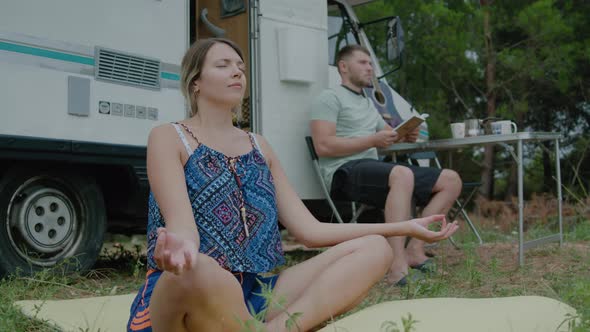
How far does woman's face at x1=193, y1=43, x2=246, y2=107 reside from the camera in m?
2.27

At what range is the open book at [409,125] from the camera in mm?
4211

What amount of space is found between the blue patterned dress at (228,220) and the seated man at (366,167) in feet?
5.23

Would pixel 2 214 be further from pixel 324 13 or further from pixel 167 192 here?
pixel 324 13

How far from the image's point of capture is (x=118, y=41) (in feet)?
13.0

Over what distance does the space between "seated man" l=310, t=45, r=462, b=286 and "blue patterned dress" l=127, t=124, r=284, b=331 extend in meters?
1.59

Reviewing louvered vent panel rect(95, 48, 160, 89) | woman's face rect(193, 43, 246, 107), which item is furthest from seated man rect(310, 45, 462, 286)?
woman's face rect(193, 43, 246, 107)

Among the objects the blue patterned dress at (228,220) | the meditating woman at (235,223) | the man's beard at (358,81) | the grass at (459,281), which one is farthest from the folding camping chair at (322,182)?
the blue patterned dress at (228,220)

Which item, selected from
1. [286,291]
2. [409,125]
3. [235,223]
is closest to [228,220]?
[235,223]

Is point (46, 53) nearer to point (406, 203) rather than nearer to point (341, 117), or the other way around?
point (341, 117)

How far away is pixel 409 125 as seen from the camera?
4273mm

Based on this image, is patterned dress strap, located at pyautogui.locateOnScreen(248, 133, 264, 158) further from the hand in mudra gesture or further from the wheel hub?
the wheel hub

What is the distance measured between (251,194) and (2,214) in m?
1.91

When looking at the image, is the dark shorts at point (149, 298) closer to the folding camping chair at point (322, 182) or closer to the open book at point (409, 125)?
the open book at point (409, 125)

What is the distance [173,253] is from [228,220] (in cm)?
54
